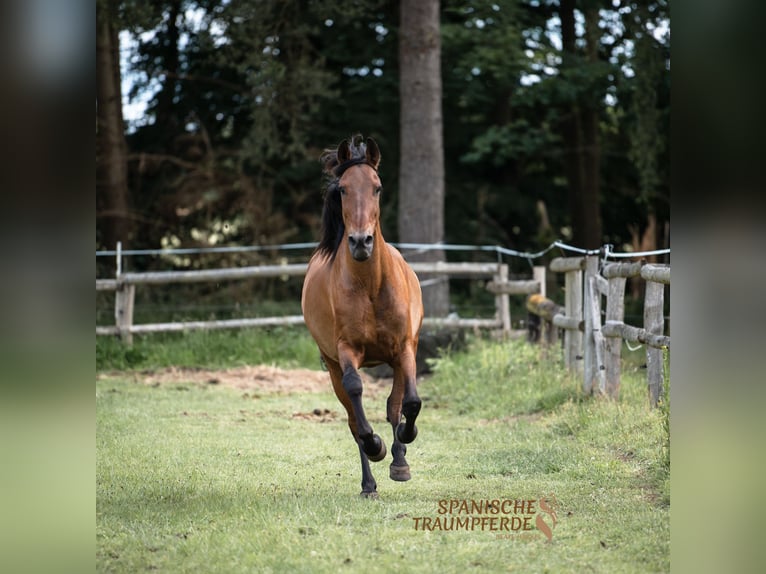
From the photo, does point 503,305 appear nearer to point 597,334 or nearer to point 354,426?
point 597,334

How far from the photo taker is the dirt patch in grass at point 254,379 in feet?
31.4

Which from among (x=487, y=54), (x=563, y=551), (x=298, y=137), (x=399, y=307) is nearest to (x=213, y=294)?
(x=298, y=137)

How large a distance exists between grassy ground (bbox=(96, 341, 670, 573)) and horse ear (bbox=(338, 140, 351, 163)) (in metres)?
1.91

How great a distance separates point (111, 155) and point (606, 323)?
11.0 m

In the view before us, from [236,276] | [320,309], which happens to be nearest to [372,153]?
[320,309]

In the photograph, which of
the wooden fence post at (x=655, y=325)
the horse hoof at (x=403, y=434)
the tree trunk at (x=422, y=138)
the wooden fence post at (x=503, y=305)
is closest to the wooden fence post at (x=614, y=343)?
the wooden fence post at (x=655, y=325)

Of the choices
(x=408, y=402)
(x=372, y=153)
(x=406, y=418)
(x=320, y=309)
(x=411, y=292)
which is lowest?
(x=406, y=418)

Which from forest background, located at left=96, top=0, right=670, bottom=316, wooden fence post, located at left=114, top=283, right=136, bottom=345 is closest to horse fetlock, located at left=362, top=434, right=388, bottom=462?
wooden fence post, located at left=114, top=283, right=136, bottom=345

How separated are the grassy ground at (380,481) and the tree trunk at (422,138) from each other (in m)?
4.42

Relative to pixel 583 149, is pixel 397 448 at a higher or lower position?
lower

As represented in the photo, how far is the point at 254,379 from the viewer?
10.1 metres

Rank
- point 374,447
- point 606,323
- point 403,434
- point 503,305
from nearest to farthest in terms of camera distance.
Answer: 1. point 374,447
2. point 403,434
3. point 606,323
4. point 503,305

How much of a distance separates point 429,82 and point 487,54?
2553 mm
